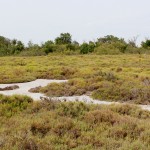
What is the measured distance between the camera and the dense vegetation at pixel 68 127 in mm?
7422

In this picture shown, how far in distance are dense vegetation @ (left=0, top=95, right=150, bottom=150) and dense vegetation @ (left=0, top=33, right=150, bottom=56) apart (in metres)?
42.0

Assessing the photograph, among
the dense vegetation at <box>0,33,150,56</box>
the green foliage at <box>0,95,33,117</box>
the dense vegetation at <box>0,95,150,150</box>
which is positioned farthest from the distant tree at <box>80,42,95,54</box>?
the dense vegetation at <box>0,95,150,150</box>

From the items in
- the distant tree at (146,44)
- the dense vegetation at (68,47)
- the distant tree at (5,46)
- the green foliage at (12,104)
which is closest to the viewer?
the green foliage at (12,104)

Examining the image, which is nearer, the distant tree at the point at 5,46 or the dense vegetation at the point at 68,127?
the dense vegetation at the point at 68,127

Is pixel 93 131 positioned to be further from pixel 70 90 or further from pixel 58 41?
pixel 58 41

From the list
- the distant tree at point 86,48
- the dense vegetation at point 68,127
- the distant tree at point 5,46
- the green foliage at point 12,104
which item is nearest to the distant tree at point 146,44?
the distant tree at point 86,48

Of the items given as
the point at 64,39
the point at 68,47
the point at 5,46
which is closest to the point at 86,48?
the point at 68,47

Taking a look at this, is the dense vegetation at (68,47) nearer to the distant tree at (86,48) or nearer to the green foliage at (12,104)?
the distant tree at (86,48)

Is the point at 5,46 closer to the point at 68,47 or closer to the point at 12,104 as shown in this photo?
the point at 68,47

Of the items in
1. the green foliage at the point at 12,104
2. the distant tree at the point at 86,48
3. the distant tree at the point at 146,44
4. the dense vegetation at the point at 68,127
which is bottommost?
the dense vegetation at the point at 68,127

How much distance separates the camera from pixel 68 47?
5862cm

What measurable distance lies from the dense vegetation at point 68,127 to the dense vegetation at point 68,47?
4203cm

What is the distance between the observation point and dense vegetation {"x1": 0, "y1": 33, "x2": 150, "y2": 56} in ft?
180

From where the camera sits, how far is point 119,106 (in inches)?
446
